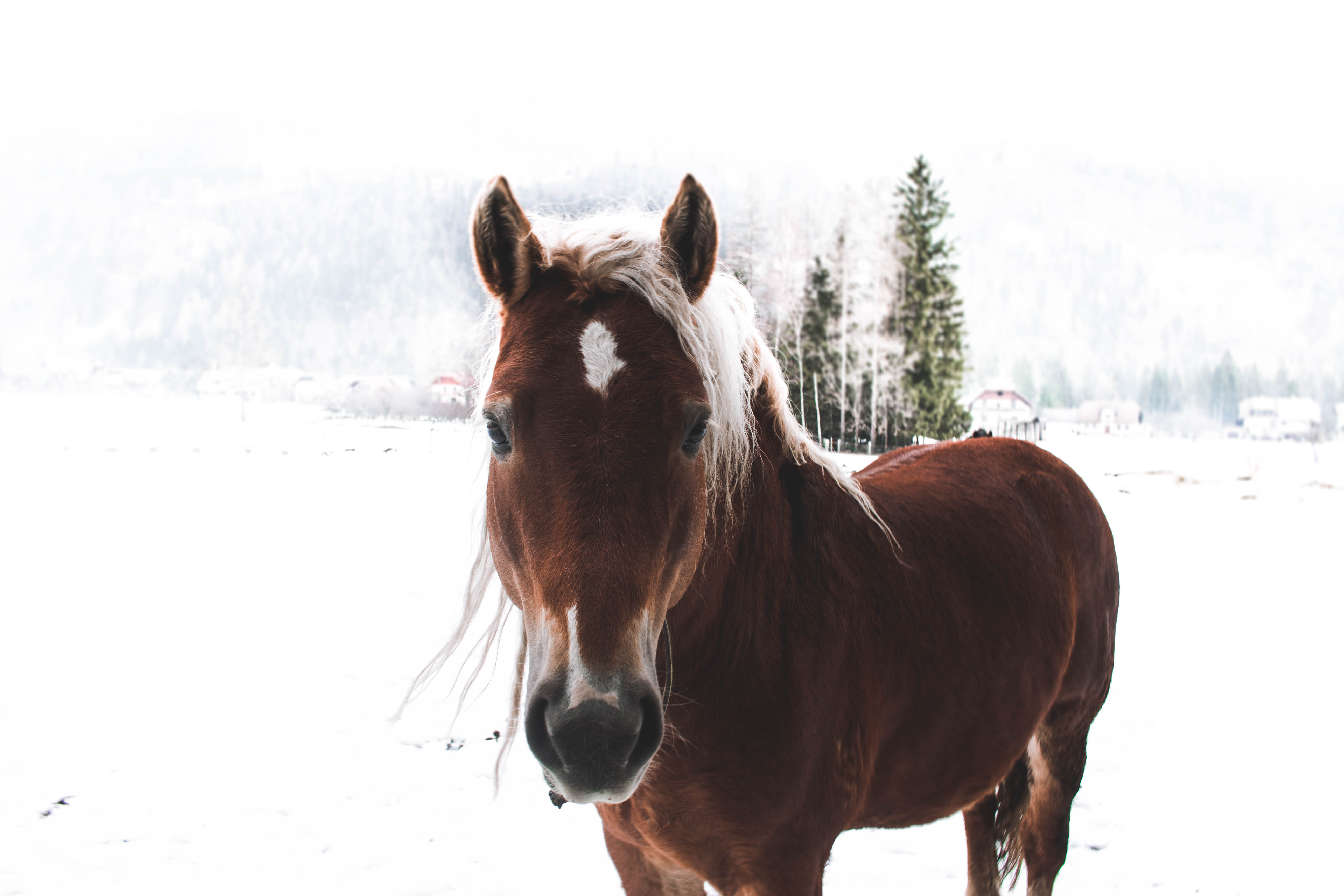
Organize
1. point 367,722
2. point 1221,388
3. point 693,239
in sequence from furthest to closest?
point 1221,388 < point 367,722 < point 693,239

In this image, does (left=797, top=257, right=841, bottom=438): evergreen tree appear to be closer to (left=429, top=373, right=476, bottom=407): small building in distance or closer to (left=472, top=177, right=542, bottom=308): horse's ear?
(left=429, top=373, right=476, bottom=407): small building in distance

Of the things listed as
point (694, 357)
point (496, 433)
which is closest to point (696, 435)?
point (694, 357)

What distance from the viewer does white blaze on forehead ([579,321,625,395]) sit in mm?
1183

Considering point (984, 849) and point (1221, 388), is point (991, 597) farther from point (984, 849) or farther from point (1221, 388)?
point (1221, 388)

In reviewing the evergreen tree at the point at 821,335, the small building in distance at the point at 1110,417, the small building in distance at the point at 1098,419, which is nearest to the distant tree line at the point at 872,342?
the evergreen tree at the point at 821,335

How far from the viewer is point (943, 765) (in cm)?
181

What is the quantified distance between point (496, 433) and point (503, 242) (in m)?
0.38

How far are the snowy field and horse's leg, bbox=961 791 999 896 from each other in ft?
1.34

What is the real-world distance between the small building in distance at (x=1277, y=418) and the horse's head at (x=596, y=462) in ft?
81.0

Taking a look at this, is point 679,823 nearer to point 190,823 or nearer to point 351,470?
point 190,823

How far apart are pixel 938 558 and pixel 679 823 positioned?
989 millimetres

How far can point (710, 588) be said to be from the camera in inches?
58.9

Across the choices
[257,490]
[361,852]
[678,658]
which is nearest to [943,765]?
[678,658]

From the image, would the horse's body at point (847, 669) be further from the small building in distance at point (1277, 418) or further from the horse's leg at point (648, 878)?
the small building in distance at point (1277, 418)
